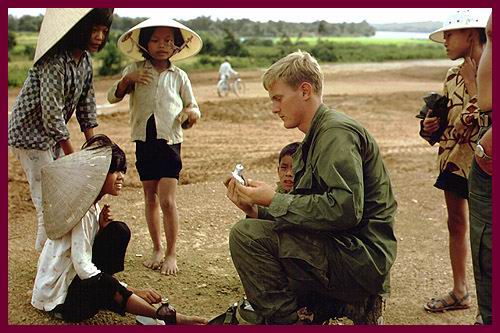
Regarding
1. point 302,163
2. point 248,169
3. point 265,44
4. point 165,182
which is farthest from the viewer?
point 265,44

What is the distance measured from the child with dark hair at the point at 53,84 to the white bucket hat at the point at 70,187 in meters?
0.35

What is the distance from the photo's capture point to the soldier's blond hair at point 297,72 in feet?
9.92

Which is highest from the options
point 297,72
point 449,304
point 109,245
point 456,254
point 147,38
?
point 147,38

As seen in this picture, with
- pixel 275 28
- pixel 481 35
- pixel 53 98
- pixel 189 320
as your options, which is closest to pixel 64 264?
pixel 189 320

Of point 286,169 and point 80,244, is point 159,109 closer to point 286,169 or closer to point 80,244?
point 286,169

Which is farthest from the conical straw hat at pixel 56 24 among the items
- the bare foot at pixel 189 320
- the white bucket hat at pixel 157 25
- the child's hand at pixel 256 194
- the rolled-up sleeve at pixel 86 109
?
the bare foot at pixel 189 320

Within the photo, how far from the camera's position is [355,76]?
22.3m

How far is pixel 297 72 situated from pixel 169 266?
171cm

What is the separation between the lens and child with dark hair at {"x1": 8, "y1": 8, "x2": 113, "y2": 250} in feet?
11.6

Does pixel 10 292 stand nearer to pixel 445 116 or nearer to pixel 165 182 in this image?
pixel 165 182

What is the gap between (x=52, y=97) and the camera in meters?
3.53

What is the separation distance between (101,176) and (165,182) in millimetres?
772

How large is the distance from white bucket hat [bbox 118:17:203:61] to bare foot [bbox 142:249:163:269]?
127 cm

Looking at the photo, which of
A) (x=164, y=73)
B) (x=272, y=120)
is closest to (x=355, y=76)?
(x=272, y=120)
